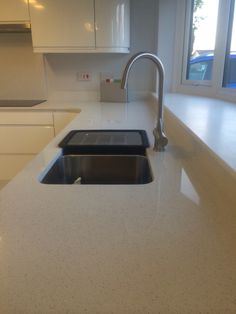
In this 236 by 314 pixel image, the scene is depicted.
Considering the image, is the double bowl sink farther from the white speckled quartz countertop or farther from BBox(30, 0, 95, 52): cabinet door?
BBox(30, 0, 95, 52): cabinet door

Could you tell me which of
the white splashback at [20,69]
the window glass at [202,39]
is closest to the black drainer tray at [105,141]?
the window glass at [202,39]

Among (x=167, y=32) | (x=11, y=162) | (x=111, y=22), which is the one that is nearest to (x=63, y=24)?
(x=111, y=22)

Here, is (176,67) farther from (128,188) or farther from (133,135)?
(128,188)

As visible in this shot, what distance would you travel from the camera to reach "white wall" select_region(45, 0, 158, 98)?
2.64 m

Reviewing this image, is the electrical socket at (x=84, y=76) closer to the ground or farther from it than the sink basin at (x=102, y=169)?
farther from it

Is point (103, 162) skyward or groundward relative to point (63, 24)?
groundward

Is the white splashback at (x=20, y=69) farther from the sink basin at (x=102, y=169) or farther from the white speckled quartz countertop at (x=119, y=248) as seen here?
the white speckled quartz countertop at (x=119, y=248)

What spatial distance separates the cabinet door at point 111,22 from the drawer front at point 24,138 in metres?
0.92

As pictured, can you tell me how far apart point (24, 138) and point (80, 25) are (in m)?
1.12

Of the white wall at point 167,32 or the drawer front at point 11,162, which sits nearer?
the white wall at point 167,32

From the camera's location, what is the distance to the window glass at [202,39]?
2.05m

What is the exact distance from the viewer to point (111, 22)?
2281 millimetres

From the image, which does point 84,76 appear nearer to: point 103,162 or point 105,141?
point 105,141

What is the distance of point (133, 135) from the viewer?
1393mm
